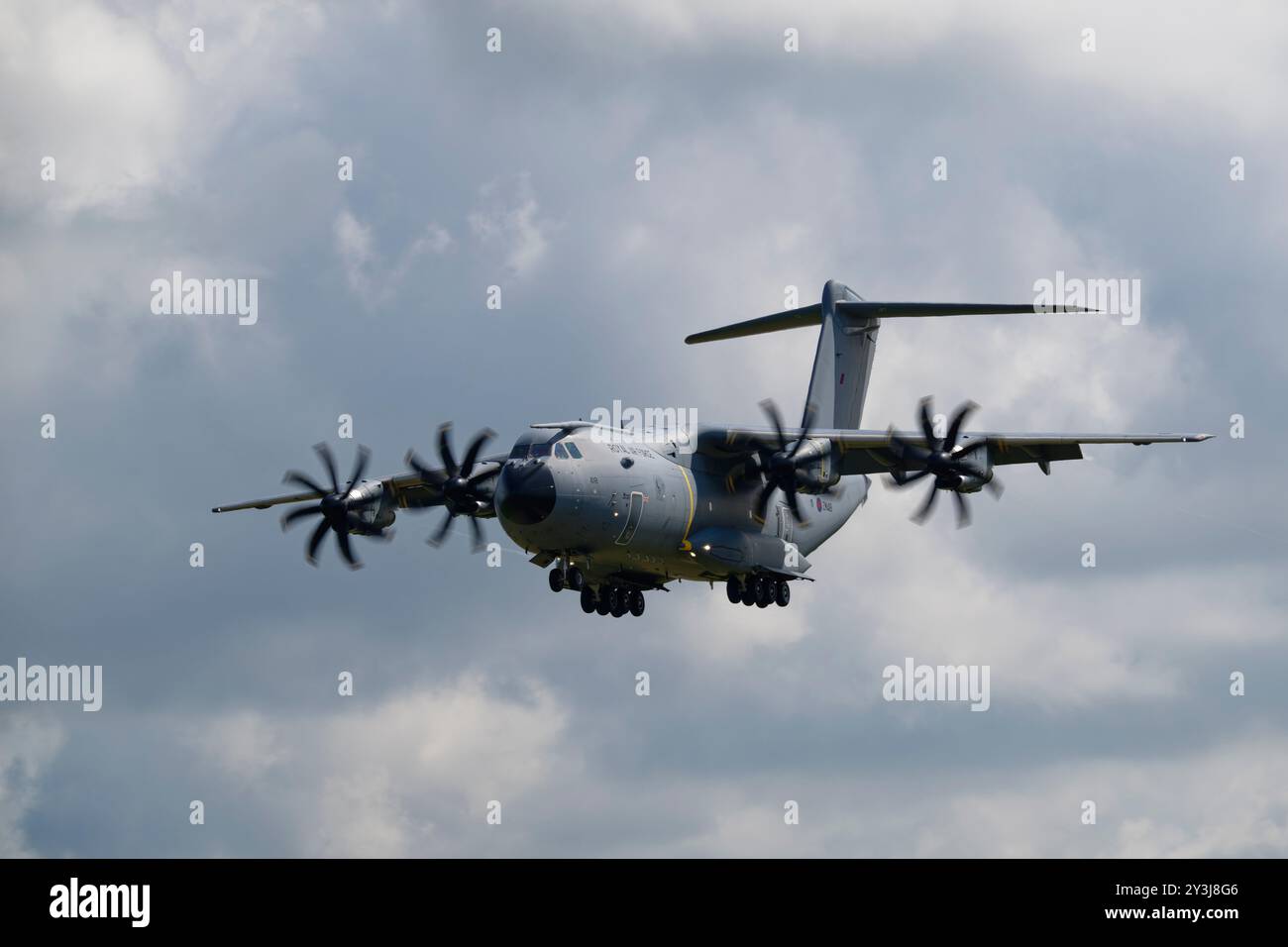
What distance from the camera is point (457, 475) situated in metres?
43.9

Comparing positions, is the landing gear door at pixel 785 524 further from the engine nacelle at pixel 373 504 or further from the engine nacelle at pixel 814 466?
the engine nacelle at pixel 373 504

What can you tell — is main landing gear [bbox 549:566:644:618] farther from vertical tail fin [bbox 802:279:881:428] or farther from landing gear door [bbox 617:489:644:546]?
vertical tail fin [bbox 802:279:881:428]

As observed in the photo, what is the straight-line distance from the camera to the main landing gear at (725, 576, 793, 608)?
43.3 meters

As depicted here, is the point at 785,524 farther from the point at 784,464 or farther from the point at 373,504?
the point at 373,504

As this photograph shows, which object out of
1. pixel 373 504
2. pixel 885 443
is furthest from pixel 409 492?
pixel 885 443

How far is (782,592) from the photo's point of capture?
43.7 metres

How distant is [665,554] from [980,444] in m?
Result: 6.80

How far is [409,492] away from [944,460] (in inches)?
488

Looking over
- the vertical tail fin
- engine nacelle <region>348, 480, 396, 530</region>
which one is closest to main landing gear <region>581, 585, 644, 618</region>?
engine nacelle <region>348, 480, 396, 530</region>

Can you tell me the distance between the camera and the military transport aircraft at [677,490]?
39.4 metres
